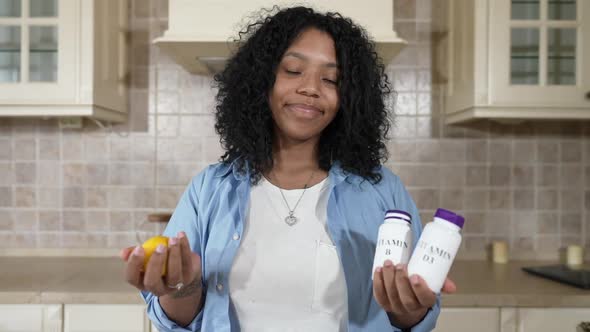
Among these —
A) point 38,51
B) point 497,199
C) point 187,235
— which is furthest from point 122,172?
point 497,199

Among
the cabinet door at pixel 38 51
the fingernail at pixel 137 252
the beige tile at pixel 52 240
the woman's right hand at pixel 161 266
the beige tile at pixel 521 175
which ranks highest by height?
the cabinet door at pixel 38 51

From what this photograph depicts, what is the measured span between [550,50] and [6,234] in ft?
6.53

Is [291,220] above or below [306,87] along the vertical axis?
below

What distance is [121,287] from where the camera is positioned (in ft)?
5.27

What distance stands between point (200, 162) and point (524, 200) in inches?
47.8

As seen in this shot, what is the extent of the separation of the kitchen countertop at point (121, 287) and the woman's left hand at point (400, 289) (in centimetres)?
80

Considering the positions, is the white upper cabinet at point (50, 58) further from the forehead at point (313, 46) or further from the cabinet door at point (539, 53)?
→ the cabinet door at point (539, 53)

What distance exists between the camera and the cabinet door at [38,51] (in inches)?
67.8

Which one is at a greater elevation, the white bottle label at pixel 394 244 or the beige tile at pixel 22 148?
the beige tile at pixel 22 148

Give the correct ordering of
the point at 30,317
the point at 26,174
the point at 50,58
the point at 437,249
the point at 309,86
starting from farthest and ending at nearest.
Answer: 1. the point at 26,174
2. the point at 50,58
3. the point at 30,317
4. the point at 309,86
5. the point at 437,249

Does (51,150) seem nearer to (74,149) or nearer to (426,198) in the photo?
(74,149)

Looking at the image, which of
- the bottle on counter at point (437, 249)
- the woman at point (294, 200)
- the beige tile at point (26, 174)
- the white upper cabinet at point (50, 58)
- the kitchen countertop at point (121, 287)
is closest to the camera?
the bottle on counter at point (437, 249)

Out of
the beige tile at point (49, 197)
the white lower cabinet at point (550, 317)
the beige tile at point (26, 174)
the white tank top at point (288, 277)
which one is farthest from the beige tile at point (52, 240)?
the white lower cabinet at point (550, 317)

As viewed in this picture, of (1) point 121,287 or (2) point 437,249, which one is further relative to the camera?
(1) point 121,287
